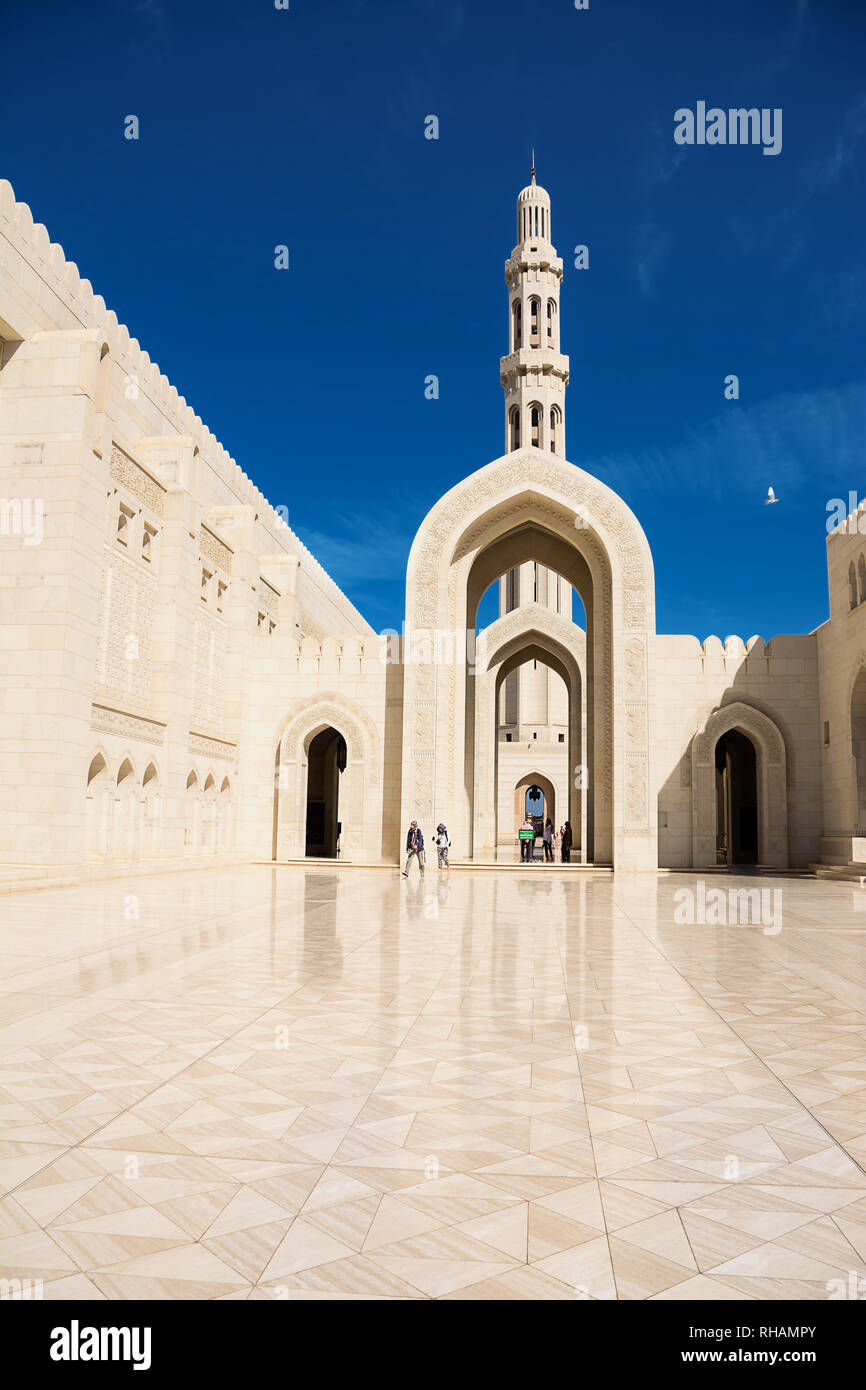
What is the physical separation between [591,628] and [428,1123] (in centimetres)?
1833

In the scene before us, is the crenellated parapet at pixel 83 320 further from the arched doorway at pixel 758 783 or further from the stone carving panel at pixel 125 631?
the arched doorway at pixel 758 783

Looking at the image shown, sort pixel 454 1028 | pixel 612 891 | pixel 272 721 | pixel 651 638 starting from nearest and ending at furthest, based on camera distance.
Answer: pixel 454 1028
pixel 612 891
pixel 651 638
pixel 272 721

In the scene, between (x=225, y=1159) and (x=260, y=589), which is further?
(x=260, y=589)

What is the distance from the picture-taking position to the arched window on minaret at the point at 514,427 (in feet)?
113

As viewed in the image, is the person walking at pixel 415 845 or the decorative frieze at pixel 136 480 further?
the person walking at pixel 415 845

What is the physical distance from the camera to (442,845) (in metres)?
17.7

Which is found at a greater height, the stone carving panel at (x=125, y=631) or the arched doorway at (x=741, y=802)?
the stone carving panel at (x=125, y=631)

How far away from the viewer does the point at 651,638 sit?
1853 centimetres

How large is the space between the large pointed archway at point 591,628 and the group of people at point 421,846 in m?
0.77

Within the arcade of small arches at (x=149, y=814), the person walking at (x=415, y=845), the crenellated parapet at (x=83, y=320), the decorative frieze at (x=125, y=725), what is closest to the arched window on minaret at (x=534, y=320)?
the crenellated parapet at (x=83, y=320)

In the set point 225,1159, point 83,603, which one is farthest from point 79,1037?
point 83,603

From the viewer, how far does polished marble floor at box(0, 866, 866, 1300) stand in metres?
2.18
